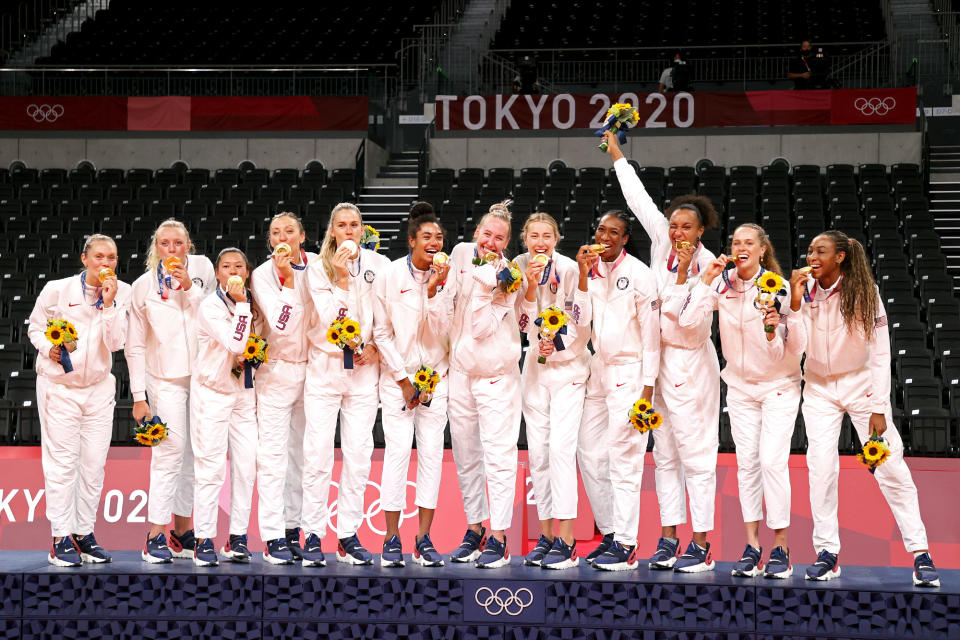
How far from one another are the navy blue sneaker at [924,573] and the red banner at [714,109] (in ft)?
38.1

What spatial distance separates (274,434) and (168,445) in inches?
25.3

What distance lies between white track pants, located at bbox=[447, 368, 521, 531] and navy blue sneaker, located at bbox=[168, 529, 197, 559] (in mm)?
1760

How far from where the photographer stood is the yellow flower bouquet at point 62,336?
248 inches

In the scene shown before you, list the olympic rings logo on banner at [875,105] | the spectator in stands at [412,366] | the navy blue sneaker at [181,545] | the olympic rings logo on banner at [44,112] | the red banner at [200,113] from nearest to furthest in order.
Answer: the spectator in stands at [412,366] → the navy blue sneaker at [181,545] → the olympic rings logo on banner at [875,105] → the red banner at [200,113] → the olympic rings logo on banner at [44,112]

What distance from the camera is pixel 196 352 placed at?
6.60 metres

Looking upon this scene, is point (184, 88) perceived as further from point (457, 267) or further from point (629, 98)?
point (457, 267)

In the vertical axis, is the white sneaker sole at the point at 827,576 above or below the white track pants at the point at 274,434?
below

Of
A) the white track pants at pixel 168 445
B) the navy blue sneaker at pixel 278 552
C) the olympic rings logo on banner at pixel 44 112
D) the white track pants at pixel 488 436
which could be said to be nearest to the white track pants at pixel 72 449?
the white track pants at pixel 168 445

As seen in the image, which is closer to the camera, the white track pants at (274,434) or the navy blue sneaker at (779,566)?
the navy blue sneaker at (779,566)

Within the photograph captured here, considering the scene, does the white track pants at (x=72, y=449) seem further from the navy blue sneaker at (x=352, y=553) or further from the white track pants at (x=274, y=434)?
the navy blue sneaker at (x=352, y=553)

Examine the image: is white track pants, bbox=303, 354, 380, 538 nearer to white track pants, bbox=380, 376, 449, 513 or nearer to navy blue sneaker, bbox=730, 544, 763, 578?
white track pants, bbox=380, 376, 449, 513

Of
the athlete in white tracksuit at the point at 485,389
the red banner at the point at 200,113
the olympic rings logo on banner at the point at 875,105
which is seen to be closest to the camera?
the athlete in white tracksuit at the point at 485,389

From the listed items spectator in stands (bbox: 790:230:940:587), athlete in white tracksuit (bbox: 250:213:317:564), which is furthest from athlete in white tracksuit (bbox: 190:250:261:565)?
spectator in stands (bbox: 790:230:940:587)

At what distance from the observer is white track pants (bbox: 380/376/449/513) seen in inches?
252
